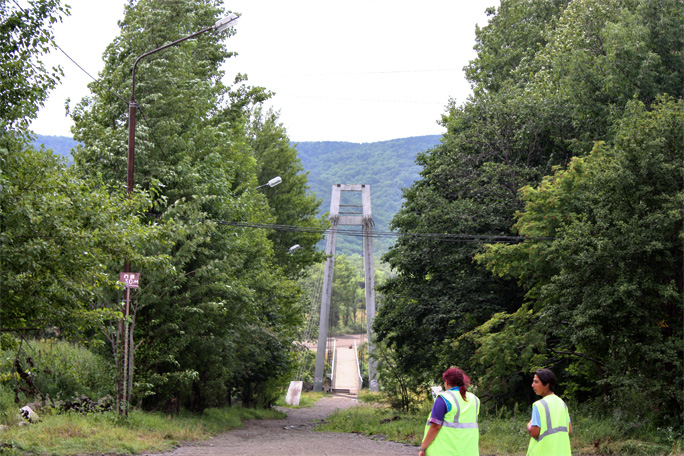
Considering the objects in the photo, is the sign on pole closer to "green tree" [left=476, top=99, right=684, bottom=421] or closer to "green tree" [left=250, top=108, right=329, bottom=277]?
"green tree" [left=250, top=108, right=329, bottom=277]

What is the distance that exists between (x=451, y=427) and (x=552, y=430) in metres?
0.78

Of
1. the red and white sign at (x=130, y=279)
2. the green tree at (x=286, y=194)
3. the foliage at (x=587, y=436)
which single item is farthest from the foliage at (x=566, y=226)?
the green tree at (x=286, y=194)

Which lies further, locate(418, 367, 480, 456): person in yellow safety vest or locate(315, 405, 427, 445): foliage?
locate(315, 405, 427, 445): foliage

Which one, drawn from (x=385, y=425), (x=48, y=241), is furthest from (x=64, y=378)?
(x=385, y=425)

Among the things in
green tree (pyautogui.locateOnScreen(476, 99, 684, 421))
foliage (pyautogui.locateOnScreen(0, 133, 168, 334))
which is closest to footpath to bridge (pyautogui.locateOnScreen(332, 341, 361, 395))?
green tree (pyautogui.locateOnScreen(476, 99, 684, 421))

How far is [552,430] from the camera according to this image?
5336 millimetres

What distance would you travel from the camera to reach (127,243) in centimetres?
1054

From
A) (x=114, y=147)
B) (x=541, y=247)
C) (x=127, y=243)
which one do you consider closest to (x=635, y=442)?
(x=541, y=247)

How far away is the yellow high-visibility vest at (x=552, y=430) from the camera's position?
17.5 ft

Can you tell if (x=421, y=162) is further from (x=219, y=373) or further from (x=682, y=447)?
(x=682, y=447)

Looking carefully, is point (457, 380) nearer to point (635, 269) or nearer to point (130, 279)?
point (130, 279)

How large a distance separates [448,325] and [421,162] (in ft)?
30.8

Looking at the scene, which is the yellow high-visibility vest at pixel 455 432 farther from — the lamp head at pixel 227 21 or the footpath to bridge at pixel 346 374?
the footpath to bridge at pixel 346 374

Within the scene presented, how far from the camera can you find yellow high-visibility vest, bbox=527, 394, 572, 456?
5.32m
